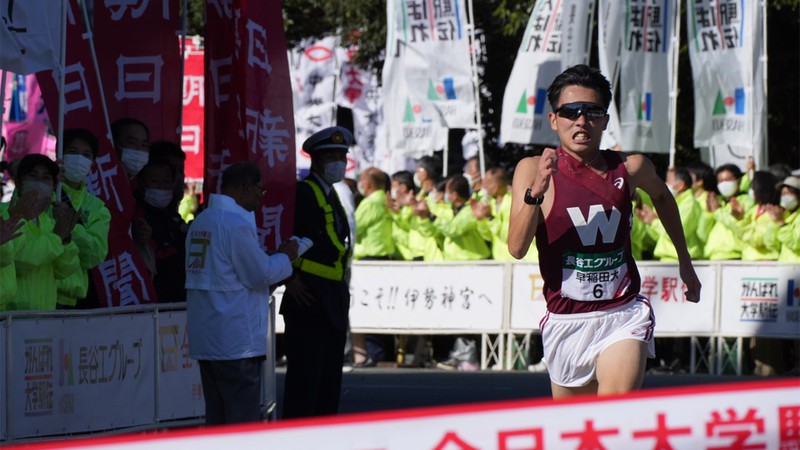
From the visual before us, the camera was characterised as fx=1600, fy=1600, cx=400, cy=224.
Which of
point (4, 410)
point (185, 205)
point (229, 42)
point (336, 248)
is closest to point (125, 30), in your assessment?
point (229, 42)

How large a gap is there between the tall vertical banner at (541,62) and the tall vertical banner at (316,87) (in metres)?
6.22

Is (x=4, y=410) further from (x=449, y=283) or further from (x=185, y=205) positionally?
(x=185, y=205)

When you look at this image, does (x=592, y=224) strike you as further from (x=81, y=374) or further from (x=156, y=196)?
(x=156, y=196)

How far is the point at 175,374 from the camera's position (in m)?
11.0

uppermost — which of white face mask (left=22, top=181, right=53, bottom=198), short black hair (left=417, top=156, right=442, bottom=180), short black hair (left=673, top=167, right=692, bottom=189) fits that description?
short black hair (left=417, top=156, right=442, bottom=180)

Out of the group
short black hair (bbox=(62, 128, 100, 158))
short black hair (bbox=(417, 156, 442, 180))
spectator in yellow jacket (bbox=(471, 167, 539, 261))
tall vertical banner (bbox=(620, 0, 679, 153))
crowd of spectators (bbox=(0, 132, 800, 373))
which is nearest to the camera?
crowd of spectators (bbox=(0, 132, 800, 373))

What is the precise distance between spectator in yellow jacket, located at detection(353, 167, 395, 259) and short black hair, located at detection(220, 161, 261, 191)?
8.67 meters

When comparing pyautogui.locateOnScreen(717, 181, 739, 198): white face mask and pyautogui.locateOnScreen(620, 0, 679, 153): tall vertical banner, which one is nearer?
pyautogui.locateOnScreen(717, 181, 739, 198): white face mask

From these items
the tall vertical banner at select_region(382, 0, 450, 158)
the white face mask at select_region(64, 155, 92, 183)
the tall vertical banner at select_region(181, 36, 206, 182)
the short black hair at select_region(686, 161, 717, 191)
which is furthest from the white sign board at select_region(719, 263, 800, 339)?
the white face mask at select_region(64, 155, 92, 183)

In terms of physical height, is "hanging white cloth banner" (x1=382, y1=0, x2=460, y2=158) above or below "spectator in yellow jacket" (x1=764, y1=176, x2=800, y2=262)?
above

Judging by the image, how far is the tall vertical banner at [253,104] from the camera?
1089cm

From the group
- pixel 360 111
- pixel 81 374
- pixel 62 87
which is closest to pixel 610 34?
pixel 360 111

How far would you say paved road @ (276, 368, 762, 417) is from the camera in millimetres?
13984

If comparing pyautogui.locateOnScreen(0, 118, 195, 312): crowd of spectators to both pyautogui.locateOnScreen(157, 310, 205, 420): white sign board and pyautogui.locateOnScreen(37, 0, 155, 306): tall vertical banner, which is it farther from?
pyautogui.locateOnScreen(157, 310, 205, 420): white sign board
